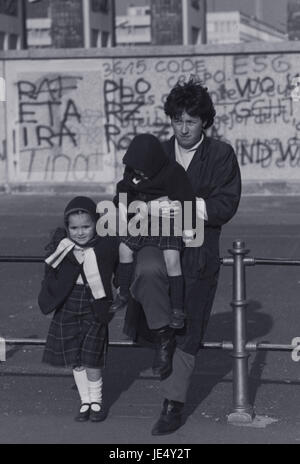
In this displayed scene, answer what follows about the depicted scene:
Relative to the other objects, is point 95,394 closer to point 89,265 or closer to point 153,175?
point 89,265

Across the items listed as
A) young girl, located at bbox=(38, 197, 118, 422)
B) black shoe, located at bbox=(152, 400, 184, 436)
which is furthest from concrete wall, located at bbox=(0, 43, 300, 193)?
black shoe, located at bbox=(152, 400, 184, 436)

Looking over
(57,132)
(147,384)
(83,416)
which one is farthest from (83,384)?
(57,132)

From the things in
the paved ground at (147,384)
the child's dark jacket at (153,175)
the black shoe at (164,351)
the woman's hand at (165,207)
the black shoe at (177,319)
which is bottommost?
the paved ground at (147,384)

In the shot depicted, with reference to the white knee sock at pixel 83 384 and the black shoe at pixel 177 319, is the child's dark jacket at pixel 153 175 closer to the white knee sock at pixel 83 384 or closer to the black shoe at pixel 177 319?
the black shoe at pixel 177 319

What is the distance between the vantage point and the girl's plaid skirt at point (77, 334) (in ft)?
18.9

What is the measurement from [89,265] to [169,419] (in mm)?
934

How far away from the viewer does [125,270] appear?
5.46 meters

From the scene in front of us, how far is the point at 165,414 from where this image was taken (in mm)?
5613

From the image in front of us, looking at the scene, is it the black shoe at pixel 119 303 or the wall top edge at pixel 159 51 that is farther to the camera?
the wall top edge at pixel 159 51

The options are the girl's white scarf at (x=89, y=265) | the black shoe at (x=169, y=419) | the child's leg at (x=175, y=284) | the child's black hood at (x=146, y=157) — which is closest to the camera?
the child's black hood at (x=146, y=157)

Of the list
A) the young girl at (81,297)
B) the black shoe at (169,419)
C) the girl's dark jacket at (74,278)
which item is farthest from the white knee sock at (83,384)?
the black shoe at (169,419)

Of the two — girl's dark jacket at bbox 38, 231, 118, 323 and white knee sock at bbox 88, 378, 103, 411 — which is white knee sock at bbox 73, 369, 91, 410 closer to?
white knee sock at bbox 88, 378, 103, 411

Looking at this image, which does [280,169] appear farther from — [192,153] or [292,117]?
[192,153]
